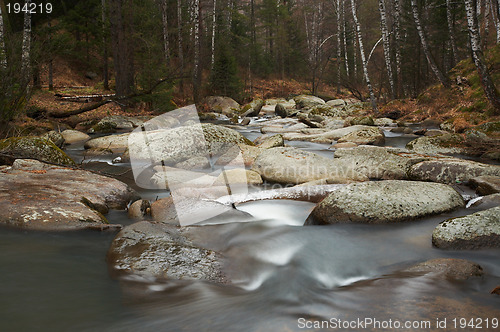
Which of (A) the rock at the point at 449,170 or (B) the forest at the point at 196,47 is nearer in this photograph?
(A) the rock at the point at 449,170

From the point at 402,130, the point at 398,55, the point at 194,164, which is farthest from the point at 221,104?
the point at 194,164

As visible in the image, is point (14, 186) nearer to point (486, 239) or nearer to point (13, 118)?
point (13, 118)

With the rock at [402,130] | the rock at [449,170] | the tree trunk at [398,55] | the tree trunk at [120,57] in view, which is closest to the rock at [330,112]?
the tree trunk at [398,55]

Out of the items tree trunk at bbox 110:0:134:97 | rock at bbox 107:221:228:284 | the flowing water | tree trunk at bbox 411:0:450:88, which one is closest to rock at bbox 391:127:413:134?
tree trunk at bbox 411:0:450:88

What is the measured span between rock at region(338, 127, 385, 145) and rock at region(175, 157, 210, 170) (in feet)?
14.5

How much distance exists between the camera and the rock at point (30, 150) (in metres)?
5.94

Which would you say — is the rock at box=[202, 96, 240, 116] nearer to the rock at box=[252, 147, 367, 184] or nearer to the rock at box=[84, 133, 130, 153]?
the rock at box=[84, 133, 130, 153]

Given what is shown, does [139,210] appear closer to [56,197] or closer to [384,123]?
[56,197]

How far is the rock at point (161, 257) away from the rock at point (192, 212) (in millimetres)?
630

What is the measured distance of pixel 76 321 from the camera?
2248 mm

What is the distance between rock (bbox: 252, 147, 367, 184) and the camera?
5918mm

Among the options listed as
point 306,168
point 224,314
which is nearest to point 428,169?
Result: point 306,168

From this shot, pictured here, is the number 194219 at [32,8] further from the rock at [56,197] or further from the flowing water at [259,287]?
the flowing water at [259,287]

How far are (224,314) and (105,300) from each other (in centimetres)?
87
